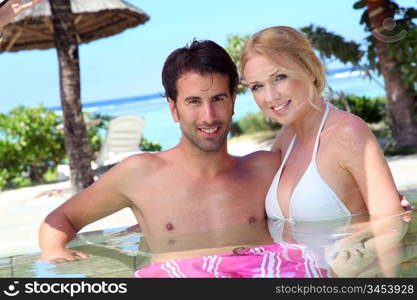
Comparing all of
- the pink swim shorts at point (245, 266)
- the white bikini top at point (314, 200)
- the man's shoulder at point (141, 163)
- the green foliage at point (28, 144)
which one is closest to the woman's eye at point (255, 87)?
the white bikini top at point (314, 200)

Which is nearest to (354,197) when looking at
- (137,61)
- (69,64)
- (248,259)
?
(248,259)

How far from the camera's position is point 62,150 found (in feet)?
41.2

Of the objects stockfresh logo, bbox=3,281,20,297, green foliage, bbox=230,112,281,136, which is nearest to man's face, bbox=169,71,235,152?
stockfresh logo, bbox=3,281,20,297

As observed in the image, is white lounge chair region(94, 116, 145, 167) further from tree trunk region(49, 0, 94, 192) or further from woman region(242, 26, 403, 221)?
woman region(242, 26, 403, 221)

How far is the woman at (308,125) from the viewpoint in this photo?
115 inches

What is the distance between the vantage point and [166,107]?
44312 mm

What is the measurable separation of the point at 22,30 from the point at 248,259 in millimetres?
10436

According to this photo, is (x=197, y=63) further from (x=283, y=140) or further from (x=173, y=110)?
(x=283, y=140)

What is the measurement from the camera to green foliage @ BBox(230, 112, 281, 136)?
16953mm

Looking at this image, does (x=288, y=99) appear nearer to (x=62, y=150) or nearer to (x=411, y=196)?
(x=411, y=196)

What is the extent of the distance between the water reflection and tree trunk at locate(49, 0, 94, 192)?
503cm

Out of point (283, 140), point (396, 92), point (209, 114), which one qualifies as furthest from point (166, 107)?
point (209, 114)

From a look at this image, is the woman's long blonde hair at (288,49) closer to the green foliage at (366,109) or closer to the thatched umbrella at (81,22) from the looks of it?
the thatched umbrella at (81,22)

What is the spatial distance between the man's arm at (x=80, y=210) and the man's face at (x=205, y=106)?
420 mm
